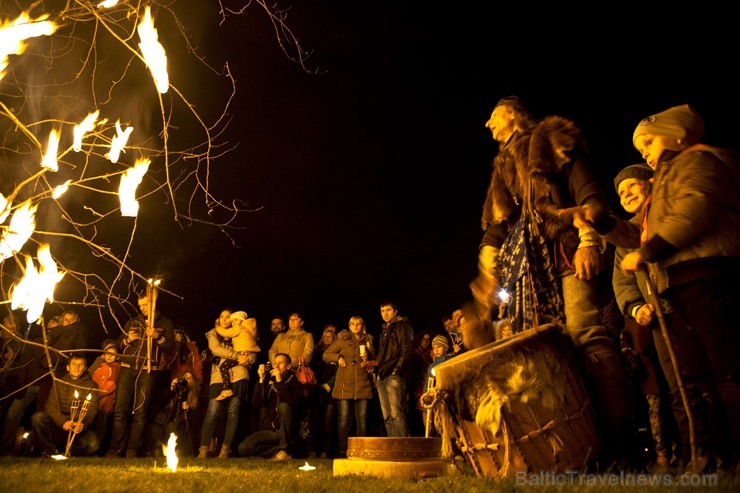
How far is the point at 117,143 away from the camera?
4043 millimetres

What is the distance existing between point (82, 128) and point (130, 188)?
54 centimetres

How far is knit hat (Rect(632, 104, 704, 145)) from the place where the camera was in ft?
10.2

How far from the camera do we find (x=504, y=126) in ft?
11.7

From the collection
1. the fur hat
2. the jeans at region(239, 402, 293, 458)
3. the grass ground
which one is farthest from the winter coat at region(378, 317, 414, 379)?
the fur hat

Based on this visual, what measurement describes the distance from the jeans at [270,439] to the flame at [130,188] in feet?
14.8

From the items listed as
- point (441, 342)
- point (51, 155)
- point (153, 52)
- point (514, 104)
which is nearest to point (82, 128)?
point (51, 155)

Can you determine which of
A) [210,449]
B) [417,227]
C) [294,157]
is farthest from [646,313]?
[417,227]

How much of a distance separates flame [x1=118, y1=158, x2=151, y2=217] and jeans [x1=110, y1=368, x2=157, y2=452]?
4216mm

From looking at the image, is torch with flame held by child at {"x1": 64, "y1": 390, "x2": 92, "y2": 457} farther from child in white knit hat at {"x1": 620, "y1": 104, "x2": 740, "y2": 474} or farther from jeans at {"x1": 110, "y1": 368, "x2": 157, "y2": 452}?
child in white knit hat at {"x1": 620, "y1": 104, "x2": 740, "y2": 474}

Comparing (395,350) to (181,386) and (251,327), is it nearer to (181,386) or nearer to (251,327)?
(251,327)

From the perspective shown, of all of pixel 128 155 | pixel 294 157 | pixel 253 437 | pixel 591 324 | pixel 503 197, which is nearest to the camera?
pixel 591 324

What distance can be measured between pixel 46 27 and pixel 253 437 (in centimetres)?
579

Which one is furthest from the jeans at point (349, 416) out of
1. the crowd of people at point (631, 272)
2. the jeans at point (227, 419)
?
the crowd of people at point (631, 272)

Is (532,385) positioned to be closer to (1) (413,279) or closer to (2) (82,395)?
(2) (82,395)
